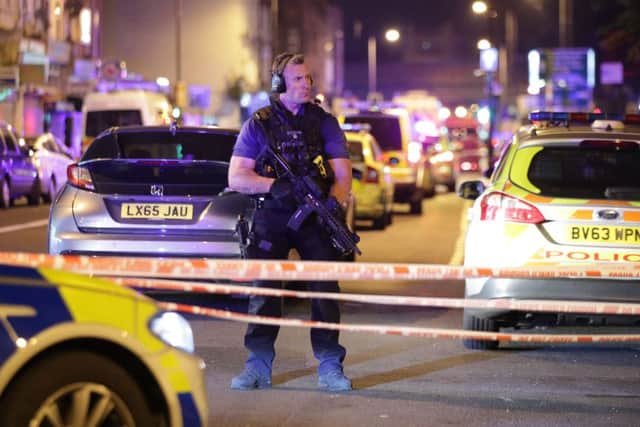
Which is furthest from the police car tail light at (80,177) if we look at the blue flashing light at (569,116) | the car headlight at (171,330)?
the car headlight at (171,330)

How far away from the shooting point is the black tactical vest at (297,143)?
798cm

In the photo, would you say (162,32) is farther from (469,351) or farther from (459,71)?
(459,71)

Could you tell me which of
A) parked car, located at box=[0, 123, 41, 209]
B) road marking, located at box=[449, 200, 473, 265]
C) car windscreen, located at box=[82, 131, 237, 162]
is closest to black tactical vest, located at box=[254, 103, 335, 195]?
car windscreen, located at box=[82, 131, 237, 162]

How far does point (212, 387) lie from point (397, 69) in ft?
451

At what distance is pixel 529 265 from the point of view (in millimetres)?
9133

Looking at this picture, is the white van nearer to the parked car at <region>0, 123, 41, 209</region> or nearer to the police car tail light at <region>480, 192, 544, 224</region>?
the parked car at <region>0, 123, 41, 209</region>

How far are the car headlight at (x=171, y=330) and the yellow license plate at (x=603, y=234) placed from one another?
409 cm

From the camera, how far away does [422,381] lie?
27.8 ft

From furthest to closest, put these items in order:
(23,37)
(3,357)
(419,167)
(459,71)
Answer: (459,71), (23,37), (419,167), (3,357)

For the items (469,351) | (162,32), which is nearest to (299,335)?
(469,351)

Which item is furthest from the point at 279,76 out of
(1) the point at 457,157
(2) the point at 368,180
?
(1) the point at 457,157

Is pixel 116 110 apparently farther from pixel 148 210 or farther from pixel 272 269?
pixel 272 269

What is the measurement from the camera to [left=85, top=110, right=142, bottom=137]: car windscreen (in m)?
32.7

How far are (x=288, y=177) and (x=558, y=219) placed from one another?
2052 mm
